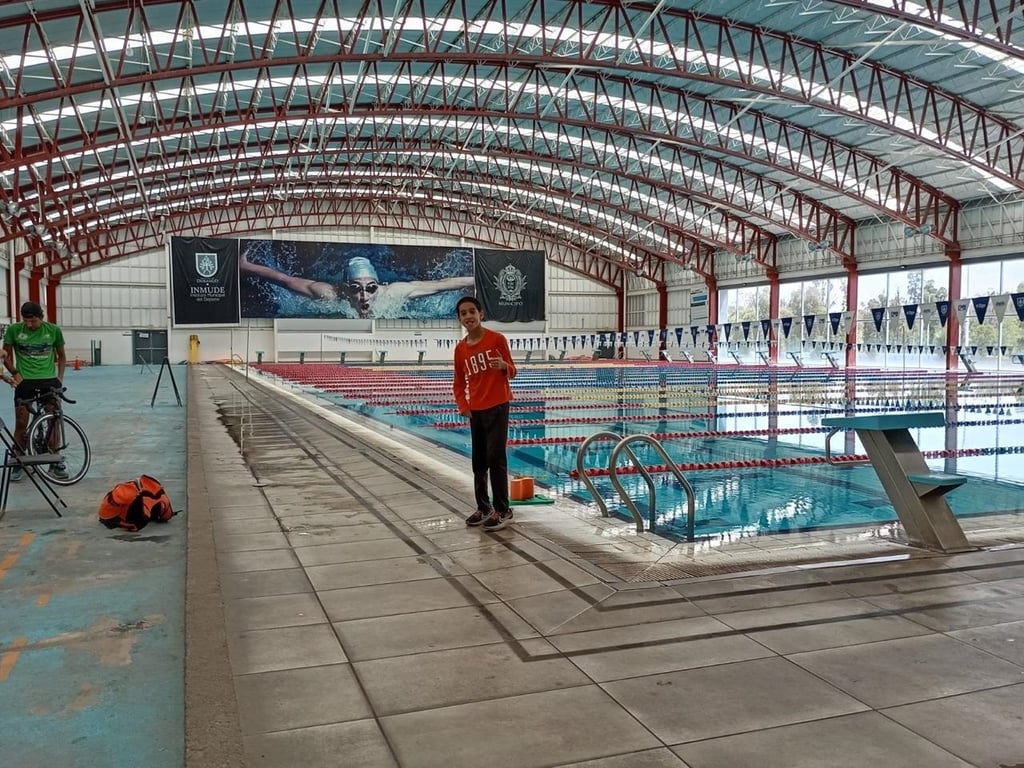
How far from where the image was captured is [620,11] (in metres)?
21.5

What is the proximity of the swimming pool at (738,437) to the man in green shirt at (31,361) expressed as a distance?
15.9 ft

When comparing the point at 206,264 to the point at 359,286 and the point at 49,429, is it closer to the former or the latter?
the point at 359,286

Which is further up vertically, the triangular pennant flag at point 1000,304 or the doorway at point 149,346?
the triangular pennant flag at point 1000,304

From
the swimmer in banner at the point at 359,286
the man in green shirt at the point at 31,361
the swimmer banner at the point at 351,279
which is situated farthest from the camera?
the swimmer in banner at the point at 359,286

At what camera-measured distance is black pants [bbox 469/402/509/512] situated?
5.69m

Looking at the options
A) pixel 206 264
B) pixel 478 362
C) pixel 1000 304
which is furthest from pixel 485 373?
pixel 206 264

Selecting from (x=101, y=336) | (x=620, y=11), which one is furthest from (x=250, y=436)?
(x=101, y=336)

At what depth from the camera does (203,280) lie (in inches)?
1745

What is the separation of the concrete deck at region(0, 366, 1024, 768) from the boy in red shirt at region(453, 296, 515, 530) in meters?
0.29

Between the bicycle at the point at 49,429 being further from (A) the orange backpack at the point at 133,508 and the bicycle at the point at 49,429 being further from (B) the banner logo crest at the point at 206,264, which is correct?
(B) the banner logo crest at the point at 206,264

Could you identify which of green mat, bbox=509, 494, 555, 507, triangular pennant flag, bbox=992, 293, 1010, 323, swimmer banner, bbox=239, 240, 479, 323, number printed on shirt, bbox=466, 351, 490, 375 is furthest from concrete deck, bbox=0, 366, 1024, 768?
swimmer banner, bbox=239, 240, 479, 323

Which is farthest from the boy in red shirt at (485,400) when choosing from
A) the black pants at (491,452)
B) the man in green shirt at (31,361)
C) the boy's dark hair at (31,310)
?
the man in green shirt at (31,361)

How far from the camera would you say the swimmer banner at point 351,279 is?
1794 inches

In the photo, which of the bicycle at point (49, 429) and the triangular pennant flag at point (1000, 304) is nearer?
the bicycle at point (49, 429)
